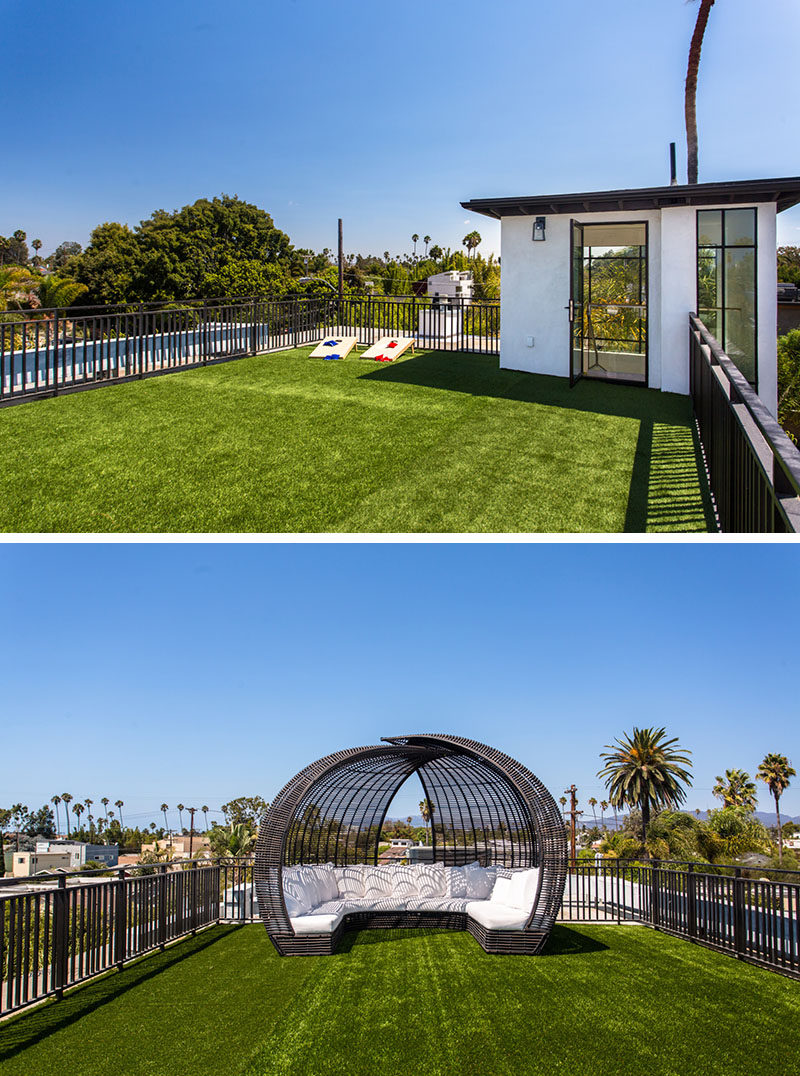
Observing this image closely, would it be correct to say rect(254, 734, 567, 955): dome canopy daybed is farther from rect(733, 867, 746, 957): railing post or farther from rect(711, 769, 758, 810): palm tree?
rect(711, 769, 758, 810): palm tree

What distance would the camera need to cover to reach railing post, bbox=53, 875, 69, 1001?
4.86 meters

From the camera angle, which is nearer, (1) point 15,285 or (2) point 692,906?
(2) point 692,906

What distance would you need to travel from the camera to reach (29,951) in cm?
451

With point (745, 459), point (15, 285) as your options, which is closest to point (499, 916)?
point (745, 459)

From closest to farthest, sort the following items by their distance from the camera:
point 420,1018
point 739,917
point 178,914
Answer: point 420,1018 < point 739,917 < point 178,914

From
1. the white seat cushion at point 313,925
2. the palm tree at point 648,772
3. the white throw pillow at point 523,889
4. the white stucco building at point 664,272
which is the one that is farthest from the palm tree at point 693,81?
the palm tree at point 648,772

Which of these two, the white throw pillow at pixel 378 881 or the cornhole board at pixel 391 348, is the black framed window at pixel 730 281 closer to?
the cornhole board at pixel 391 348

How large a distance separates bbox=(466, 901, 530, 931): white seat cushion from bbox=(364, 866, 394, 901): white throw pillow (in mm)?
1524

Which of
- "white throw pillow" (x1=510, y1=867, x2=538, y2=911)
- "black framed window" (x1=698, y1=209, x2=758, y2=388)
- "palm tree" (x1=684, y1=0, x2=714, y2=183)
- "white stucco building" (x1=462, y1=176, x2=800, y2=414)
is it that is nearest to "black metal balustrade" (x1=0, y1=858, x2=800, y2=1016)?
"white throw pillow" (x1=510, y1=867, x2=538, y2=911)

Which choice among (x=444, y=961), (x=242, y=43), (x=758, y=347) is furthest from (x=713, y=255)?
(x=242, y=43)

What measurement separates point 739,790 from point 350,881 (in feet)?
165

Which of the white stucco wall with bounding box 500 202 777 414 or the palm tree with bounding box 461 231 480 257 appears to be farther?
the palm tree with bounding box 461 231 480 257

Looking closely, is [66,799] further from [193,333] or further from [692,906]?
[692,906]

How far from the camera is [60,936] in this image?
4934 mm
